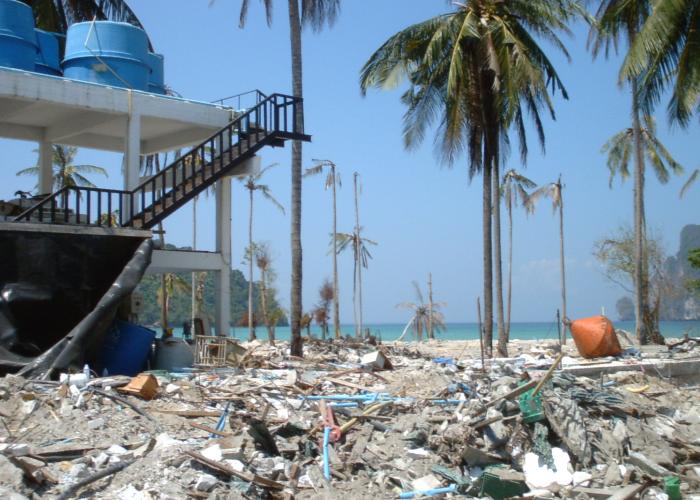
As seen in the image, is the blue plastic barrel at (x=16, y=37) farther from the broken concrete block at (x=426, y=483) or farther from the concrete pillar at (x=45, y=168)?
the broken concrete block at (x=426, y=483)

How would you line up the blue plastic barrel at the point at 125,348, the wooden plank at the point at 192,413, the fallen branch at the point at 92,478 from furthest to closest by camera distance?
the blue plastic barrel at the point at 125,348 → the wooden plank at the point at 192,413 → the fallen branch at the point at 92,478

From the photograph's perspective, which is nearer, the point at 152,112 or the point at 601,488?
the point at 601,488

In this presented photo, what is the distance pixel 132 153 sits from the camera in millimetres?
18031

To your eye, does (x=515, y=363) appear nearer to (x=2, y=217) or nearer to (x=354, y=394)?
(x=354, y=394)

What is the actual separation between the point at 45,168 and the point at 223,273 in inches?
226

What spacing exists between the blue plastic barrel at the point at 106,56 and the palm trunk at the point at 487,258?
31.8 feet

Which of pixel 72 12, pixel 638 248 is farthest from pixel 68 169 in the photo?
pixel 638 248

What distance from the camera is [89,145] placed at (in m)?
22.0

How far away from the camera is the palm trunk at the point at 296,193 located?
65.6ft

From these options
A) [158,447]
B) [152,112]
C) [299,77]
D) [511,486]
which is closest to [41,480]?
[158,447]

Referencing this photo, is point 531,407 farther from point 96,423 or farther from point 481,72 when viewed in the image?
point 481,72

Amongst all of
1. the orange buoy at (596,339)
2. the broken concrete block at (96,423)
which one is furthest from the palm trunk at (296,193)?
the broken concrete block at (96,423)

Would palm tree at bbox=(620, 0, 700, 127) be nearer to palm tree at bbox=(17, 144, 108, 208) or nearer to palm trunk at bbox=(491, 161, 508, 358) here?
palm trunk at bbox=(491, 161, 508, 358)

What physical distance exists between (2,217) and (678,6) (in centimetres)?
1623
